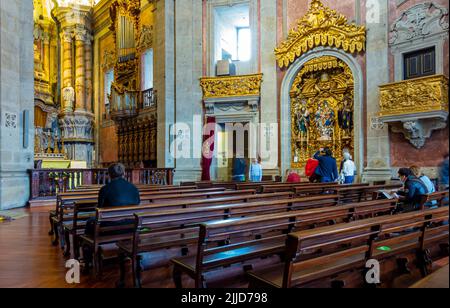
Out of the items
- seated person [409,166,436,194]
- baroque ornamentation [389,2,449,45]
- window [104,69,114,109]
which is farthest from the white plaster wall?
seated person [409,166,436,194]

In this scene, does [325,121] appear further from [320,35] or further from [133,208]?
[133,208]

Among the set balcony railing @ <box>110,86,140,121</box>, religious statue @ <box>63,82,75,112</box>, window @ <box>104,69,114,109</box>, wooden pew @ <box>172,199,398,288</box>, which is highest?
window @ <box>104,69,114,109</box>

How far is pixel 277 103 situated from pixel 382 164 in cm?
414

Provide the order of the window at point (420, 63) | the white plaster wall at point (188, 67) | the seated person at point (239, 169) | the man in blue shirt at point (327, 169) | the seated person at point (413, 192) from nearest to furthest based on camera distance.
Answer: the seated person at point (413, 192), the man in blue shirt at point (327, 169), the window at point (420, 63), the white plaster wall at point (188, 67), the seated person at point (239, 169)

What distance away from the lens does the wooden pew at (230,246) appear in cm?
240

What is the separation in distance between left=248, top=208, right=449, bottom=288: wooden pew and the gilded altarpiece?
8109 millimetres

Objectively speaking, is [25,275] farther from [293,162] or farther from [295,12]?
[295,12]

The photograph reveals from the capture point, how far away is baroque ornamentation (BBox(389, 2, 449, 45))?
340 inches

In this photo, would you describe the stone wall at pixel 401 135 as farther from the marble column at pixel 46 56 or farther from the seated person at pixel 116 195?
the marble column at pixel 46 56

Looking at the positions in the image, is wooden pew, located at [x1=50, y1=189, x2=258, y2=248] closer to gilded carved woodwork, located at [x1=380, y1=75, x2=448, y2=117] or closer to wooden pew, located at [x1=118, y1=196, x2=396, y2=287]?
wooden pew, located at [x1=118, y1=196, x2=396, y2=287]

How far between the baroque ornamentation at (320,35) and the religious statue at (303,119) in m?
1.58

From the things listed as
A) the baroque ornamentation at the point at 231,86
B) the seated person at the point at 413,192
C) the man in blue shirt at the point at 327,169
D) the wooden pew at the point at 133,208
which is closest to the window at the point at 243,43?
the baroque ornamentation at the point at 231,86

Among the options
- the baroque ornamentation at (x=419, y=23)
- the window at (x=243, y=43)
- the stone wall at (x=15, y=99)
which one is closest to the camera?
the stone wall at (x=15, y=99)

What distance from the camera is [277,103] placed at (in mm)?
12008
